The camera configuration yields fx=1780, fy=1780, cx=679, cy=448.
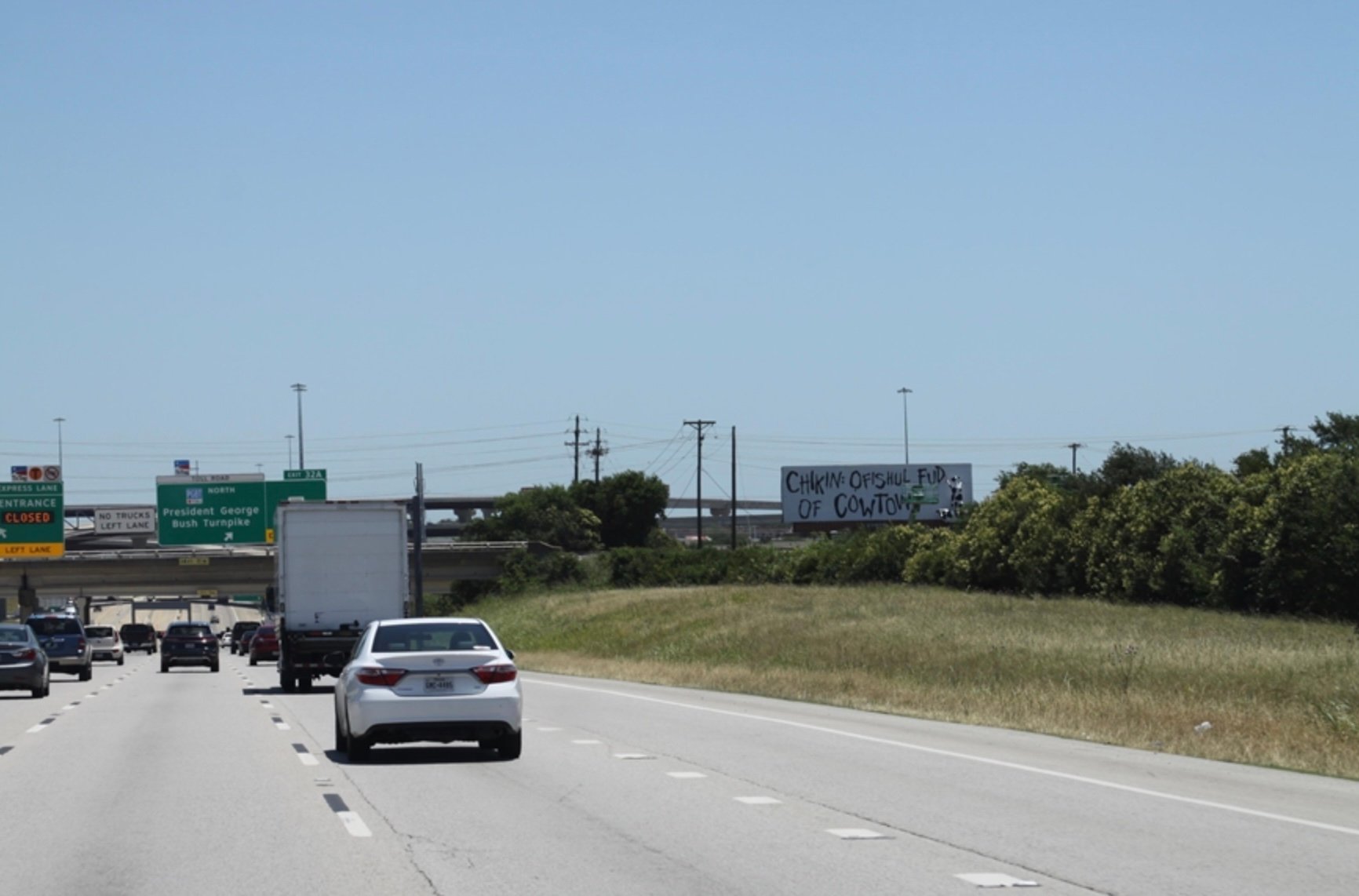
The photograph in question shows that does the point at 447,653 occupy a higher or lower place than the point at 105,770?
higher

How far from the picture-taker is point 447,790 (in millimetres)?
16219

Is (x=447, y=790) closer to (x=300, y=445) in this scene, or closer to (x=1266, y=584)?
(x=1266, y=584)

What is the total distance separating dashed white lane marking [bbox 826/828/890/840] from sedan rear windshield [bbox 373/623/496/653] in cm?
726

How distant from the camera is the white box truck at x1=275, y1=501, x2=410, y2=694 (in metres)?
36.0

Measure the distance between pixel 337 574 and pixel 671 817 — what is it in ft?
76.0

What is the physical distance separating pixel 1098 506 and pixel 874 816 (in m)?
57.3

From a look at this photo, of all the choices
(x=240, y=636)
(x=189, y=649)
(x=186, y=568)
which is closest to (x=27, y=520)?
(x=189, y=649)

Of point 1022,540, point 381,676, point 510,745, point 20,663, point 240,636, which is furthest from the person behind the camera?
point 240,636

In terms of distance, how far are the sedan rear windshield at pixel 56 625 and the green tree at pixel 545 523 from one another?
84.2 m

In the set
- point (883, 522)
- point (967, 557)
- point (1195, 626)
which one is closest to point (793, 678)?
point (1195, 626)

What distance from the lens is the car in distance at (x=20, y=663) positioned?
115ft

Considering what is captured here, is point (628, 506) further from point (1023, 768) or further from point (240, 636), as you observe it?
point (1023, 768)

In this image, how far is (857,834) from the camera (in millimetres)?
12789

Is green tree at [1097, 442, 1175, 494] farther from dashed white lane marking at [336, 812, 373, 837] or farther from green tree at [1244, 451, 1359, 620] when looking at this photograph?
dashed white lane marking at [336, 812, 373, 837]
